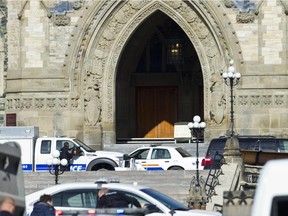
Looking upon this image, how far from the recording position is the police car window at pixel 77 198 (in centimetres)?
1677

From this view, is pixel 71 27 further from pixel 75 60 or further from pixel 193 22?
pixel 193 22

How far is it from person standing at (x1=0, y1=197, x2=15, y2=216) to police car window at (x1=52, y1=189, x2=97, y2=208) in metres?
8.51

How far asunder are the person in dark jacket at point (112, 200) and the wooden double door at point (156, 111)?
3086 cm

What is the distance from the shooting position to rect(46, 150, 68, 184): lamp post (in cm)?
3242

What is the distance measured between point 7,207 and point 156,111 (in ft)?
130

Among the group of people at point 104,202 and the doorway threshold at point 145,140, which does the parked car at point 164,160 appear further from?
the group of people at point 104,202

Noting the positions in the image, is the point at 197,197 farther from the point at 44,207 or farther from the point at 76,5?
the point at 76,5

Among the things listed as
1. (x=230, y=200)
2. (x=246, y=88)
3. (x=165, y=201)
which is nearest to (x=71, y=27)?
(x=246, y=88)

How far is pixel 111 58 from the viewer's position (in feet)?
139

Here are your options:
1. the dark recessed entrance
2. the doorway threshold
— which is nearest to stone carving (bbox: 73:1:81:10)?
the dark recessed entrance

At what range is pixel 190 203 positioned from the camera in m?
28.3

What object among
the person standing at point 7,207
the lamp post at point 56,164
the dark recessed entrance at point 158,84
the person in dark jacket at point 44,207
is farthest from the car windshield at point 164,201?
the dark recessed entrance at point 158,84

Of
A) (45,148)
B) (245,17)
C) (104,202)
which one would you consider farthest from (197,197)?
(104,202)

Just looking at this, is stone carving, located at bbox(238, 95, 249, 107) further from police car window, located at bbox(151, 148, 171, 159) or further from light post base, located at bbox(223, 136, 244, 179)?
light post base, located at bbox(223, 136, 244, 179)
